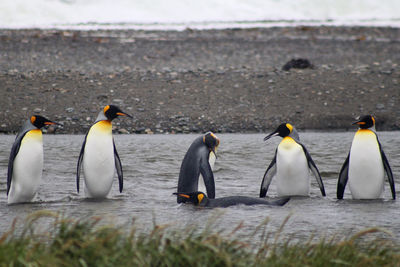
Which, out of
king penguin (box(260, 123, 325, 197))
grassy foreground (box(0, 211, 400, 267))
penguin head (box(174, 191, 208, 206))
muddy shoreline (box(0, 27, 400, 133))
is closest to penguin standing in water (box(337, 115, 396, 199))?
king penguin (box(260, 123, 325, 197))

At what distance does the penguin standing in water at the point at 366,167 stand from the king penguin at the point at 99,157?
83.8 inches

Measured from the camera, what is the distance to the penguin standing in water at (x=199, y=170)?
18.5 feet

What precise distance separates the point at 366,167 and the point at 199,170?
5.17 feet

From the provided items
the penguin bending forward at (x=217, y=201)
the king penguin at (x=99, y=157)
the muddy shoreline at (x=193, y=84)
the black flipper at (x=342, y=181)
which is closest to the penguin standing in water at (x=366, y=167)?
the black flipper at (x=342, y=181)

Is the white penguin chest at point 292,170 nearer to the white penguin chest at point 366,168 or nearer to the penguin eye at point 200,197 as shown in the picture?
the white penguin chest at point 366,168

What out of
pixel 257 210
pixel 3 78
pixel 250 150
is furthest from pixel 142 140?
pixel 257 210

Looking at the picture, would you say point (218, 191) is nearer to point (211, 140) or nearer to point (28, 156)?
point (211, 140)

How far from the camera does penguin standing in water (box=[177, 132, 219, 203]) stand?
5.63 metres

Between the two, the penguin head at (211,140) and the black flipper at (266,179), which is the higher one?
the penguin head at (211,140)

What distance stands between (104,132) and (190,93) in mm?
7185

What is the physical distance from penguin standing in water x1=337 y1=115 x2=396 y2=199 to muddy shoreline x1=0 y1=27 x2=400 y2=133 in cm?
577

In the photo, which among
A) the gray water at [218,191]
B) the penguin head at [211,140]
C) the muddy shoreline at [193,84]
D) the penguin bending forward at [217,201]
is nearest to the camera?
the gray water at [218,191]

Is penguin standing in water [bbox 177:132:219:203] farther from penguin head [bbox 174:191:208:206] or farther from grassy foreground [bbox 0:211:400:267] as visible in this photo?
grassy foreground [bbox 0:211:400:267]

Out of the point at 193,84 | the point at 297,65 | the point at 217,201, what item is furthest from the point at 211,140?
the point at 297,65
